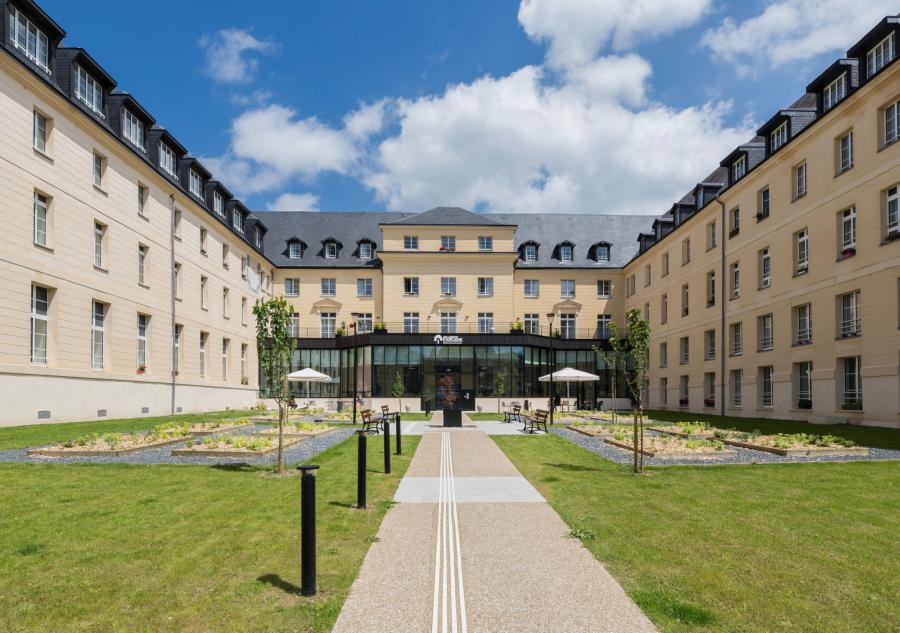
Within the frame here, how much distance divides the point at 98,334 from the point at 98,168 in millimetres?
7360

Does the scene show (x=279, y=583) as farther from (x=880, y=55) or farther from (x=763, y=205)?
(x=763, y=205)

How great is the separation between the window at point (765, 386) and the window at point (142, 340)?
30.3m

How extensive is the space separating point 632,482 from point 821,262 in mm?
19830

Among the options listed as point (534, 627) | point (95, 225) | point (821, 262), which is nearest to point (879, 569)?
point (534, 627)

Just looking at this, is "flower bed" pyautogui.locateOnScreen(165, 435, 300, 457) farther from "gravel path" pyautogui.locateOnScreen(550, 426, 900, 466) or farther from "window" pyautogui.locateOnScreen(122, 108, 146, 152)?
"window" pyautogui.locateOnScreen(122, 108, 146, 152)

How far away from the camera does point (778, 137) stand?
99.6 ft

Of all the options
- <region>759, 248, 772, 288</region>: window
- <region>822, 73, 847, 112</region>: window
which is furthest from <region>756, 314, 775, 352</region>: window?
<region>822, 73, 847, 112</region>: window

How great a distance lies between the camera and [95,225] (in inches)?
1079

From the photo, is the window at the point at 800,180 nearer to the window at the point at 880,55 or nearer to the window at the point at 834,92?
the window at the point at 834,92

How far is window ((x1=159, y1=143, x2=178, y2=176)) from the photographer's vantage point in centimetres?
3400

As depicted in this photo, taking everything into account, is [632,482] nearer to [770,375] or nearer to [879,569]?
[879,569]

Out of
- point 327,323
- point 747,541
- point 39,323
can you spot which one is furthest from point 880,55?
point 327,323

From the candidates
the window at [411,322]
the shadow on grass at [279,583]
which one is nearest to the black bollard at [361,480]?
the shadow on grass at [279,583]

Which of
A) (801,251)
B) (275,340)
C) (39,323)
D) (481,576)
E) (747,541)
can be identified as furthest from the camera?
(801,251)
